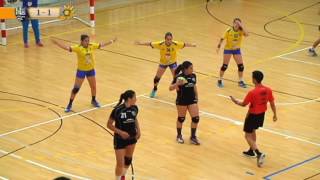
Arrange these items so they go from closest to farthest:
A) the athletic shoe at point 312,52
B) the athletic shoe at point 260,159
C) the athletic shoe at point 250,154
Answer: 1. the athletic shoe at point 260,159
2. the athletic shoe at point 250,154
3. the athletic shoe at point 312,52

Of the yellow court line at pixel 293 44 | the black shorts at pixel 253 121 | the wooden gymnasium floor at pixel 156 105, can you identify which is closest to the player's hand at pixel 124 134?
the wooden gymnasium floor at pixel 156 105

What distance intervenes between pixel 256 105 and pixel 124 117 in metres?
3.32

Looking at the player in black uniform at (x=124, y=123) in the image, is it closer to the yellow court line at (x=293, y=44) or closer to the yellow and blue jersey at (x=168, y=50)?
the yellow and blue jersey at (x=168, y=50)

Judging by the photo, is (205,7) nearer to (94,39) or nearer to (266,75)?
(94,39)

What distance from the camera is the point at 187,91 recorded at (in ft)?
49.3

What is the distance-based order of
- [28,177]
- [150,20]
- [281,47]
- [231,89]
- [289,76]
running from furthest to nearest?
[150,20] → [281,47] → [289,76] → [231,89] → [28,177]

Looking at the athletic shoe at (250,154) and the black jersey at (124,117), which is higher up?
the black jersey at (124,117)

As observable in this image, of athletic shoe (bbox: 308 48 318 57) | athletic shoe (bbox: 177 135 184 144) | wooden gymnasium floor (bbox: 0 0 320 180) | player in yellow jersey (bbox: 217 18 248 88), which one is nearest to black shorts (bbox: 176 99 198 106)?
athletic shoe (bbox: 177 135 184 144)

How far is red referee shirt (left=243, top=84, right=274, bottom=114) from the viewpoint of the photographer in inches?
558

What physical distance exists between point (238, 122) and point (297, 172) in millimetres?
3232

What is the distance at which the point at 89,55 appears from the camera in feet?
56.5

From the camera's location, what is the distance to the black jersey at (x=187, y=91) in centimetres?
1490

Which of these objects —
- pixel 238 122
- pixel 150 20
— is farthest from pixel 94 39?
pixel 238 122

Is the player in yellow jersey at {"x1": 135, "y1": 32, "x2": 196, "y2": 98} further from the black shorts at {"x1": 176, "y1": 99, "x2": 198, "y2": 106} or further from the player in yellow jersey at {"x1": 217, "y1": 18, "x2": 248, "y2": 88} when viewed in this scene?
the black shorts at {"x1": 176, "y1": 99, "x2": 198, "y2": 106}
